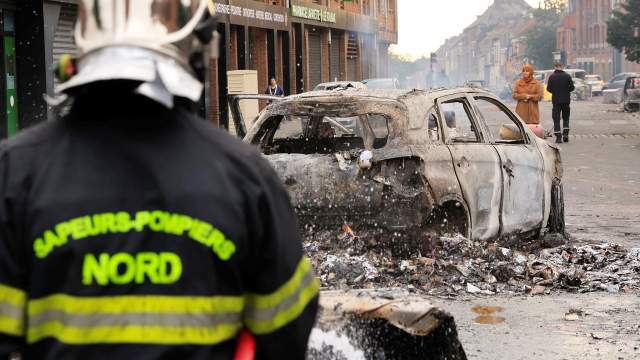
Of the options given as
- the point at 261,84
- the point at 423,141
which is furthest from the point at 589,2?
the point at 423,141

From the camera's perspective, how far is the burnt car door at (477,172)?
870cm

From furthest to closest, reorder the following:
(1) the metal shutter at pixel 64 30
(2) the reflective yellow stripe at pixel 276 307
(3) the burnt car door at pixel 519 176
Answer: (1) the metal shutter at pixel 64 30, (3) the burnt car door at pixel 519 176, (2) the reflective yellow stripe at pixel 276 307

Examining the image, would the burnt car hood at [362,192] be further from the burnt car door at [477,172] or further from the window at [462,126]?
the window at [462,126]

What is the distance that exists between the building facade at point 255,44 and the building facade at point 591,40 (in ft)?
119

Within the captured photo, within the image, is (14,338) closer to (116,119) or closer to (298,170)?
(116,119)

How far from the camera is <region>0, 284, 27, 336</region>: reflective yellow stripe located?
2174 mm

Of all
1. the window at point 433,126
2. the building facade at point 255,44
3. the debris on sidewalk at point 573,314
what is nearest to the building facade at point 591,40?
the building facade at point 255,44

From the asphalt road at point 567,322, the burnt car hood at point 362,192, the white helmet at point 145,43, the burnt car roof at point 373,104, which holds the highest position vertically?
the white helmet at point 145,43

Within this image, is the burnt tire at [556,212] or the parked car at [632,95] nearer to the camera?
the burnt tire at [556,212]

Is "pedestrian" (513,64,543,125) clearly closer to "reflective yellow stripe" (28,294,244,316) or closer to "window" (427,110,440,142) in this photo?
"window" (427,110,440,142)

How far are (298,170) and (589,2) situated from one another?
338 feet

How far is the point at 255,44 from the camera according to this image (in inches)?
1419

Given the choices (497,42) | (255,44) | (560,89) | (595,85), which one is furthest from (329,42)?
(497,42)

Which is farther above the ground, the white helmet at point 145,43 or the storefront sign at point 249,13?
the storefront sign at point 249,13
